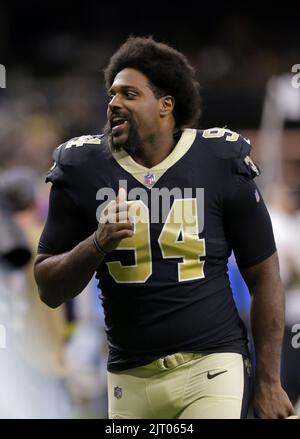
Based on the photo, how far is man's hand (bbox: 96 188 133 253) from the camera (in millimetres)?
3082

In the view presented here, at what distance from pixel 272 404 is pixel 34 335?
262 cm

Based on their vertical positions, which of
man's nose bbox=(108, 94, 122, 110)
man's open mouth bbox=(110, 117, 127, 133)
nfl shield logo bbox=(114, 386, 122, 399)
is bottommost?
nfl shield logo bbox=(114, 386, 122, 399)

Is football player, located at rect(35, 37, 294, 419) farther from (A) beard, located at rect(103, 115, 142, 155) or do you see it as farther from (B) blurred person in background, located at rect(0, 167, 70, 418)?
(B) blurred person in background, located at rect(0, 167, 70, 418)

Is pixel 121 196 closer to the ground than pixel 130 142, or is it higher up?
closer to the ground

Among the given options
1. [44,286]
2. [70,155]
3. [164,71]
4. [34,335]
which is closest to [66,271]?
[44,286]

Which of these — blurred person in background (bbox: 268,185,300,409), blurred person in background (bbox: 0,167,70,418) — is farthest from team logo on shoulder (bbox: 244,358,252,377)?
blurred person in background (bbox: 268,185,300,409)

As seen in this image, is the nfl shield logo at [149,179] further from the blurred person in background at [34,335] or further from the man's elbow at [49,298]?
the blurred person in background at [34,335]

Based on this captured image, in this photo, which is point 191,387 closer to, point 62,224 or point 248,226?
point 248,226

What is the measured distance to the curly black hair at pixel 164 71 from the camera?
353cm

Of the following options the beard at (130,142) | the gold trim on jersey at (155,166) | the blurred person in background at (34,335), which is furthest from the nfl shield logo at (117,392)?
the blurred person in background at (34,335)

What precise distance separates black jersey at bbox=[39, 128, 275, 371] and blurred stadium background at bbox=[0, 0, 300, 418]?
34 centimetres

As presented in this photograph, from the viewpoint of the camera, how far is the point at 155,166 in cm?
347
